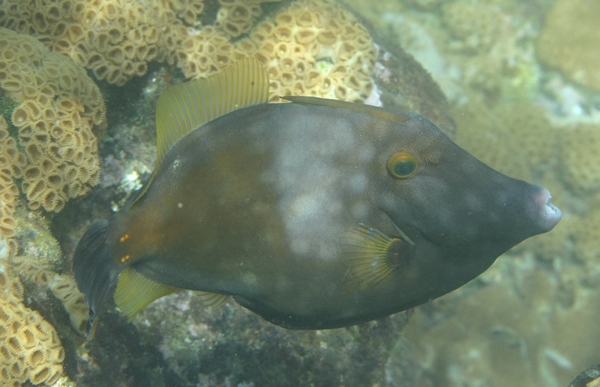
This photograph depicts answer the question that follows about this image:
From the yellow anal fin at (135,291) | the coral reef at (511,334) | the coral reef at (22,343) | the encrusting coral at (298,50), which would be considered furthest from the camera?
the coral reef at (511,334)

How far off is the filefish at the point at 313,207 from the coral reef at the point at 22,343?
0.83 meters

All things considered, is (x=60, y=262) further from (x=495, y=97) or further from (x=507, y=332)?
(x=495, y=97)

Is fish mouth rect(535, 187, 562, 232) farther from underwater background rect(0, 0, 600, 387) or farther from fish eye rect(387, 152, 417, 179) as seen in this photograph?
underwater background rect(0, 0, 600, 387)

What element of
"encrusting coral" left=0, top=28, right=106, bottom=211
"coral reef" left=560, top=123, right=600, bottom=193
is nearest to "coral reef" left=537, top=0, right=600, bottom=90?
"coral reef" left=560, top=123, right=600, bottom=193

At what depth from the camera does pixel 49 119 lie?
2.78 metres

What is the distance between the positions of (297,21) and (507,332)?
5.76 meters

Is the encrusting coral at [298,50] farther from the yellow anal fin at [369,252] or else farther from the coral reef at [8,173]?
the yellow anal fin at [369,252]

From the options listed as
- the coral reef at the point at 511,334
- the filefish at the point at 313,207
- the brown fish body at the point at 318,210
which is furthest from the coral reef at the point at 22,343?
the coral reef at the point at 511,334

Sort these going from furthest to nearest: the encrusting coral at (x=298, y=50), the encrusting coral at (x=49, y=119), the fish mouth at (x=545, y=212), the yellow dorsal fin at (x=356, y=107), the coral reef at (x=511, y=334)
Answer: the coral reef at (x=511, y=334) → the encrusting coral at (x=298, y=50) → the encrusting coral at (x=49, y=119) → the yellow dorsal fin at (x=356, y=107) → the fish mouth at (x=545, y=212)

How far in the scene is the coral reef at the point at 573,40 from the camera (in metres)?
8.95

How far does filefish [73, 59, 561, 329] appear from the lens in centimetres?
179

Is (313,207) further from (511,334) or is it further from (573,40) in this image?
(573,40)

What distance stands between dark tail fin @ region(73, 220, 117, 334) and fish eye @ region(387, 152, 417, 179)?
4.87ft

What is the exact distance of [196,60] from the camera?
→ 3.61 meters
